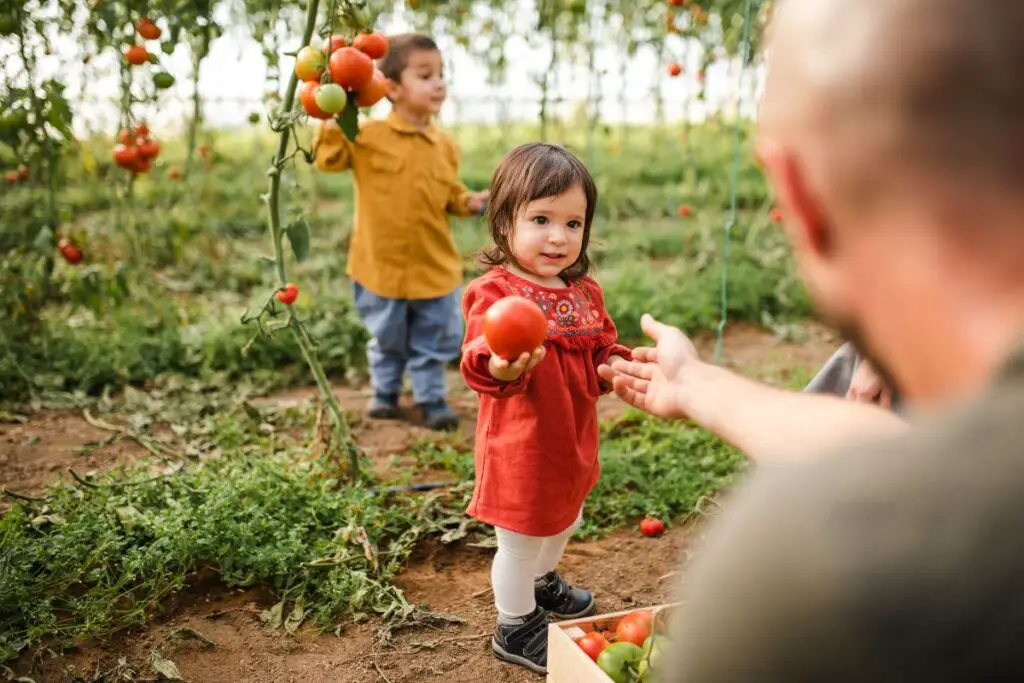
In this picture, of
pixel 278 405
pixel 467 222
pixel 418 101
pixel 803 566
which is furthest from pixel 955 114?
pixel 467 222

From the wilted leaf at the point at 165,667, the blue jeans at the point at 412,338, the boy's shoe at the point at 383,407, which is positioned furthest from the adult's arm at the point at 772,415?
the boy's shoe at the point at 383,407

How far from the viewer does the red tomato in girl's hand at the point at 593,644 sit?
6.55 feet

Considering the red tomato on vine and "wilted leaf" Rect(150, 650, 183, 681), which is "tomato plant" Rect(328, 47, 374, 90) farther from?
"wilted leaf" Rect(150, 650, 183, 681)

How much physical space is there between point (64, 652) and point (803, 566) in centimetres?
232

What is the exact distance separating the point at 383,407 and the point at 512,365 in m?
2.25

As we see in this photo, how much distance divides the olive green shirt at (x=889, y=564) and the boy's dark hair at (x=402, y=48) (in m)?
3.28

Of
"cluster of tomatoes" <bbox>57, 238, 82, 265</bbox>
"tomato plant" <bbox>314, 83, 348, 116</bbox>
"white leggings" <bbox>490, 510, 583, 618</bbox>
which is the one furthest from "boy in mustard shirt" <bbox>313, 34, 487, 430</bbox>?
"white leggings" <bbox>490, 510, 583, 618</bbox>

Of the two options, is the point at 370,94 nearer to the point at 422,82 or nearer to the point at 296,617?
the point at 422,82

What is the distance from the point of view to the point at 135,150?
4.22m

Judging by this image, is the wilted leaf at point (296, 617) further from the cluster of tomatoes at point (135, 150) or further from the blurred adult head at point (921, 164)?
the cluster of tomatoes at point (135, 150)

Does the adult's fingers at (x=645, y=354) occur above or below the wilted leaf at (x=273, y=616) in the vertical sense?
above

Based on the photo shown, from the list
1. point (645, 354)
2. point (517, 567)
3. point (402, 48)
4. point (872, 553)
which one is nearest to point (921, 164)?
point (872, 553)

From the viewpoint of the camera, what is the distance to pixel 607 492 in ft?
10.8

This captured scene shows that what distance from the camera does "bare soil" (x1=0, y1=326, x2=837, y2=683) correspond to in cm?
239
